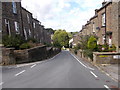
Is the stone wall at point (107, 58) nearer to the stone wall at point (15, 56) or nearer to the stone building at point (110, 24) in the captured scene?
the stone building at point (110, 24)

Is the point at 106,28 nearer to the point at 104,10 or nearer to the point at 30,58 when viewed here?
the point at 104,10

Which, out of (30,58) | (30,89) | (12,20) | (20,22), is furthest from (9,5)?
(30,89)

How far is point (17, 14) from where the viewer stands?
23594 millimetres

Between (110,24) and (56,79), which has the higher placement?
(110,24)

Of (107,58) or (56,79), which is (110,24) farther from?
(56,79)

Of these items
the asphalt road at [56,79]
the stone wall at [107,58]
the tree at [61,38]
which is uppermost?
the tree at [61,38]

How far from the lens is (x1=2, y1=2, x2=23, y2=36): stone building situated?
65.0 ft

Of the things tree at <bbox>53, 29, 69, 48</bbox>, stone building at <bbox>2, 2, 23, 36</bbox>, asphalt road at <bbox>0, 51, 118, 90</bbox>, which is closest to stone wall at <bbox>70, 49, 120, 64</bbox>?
asphalt road at <bbox>0, 51, 118, 90</bbox>

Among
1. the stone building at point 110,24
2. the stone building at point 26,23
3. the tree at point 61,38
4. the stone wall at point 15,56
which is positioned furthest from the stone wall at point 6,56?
the tree at point 61,38

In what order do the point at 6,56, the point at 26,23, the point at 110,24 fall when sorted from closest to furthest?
the point at 6,56 → the point at 110,24 → the point at 26,23

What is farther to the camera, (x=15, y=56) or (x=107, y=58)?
(x=15, y=56)

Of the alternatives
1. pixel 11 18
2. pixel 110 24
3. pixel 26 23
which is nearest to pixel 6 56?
pixel 11 18

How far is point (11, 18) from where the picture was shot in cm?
2162

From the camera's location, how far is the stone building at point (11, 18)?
65.0ft
